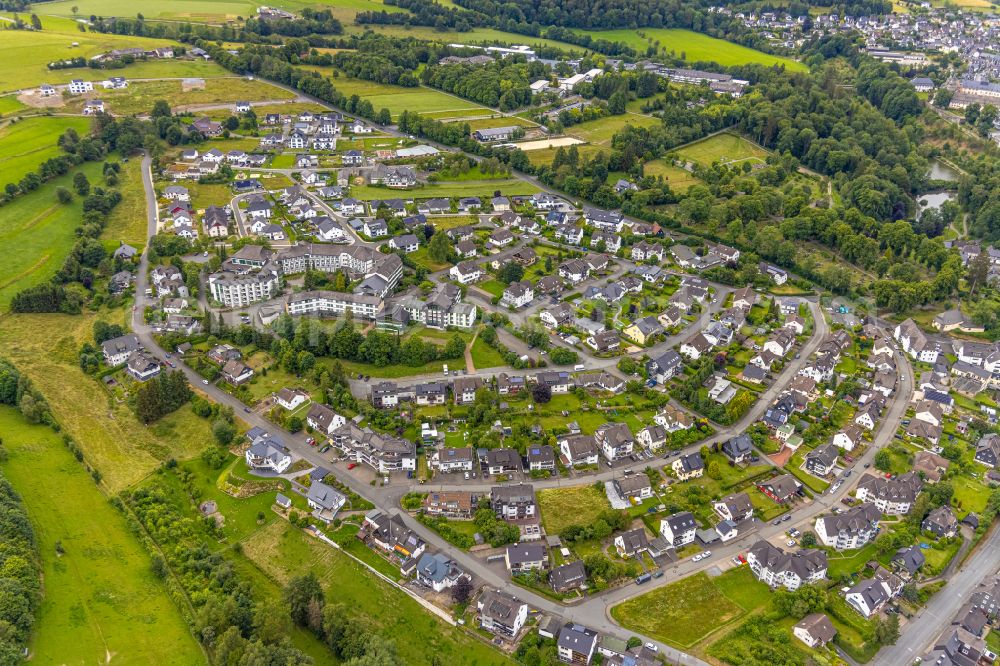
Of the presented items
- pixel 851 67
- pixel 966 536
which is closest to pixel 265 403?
pixel 966 536

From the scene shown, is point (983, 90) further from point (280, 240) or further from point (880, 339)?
point (280, 240)

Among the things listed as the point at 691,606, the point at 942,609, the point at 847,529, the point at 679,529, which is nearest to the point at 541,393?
the point at 679,529

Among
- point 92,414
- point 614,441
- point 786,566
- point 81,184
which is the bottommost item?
point 92,414

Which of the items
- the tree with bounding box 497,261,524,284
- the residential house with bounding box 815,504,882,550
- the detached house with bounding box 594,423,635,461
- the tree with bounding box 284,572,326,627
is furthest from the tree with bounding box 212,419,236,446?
the residential house with bounding box 815,504,882,550

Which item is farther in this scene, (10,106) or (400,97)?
(400,97)

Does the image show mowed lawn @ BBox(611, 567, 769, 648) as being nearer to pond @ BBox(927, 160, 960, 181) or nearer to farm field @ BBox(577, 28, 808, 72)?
pond @ BBox(927, 160, 960, 181)

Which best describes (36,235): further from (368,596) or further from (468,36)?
(468,36)
